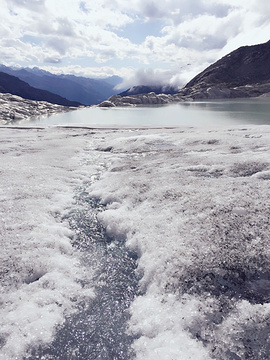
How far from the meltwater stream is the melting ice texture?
0.20 m

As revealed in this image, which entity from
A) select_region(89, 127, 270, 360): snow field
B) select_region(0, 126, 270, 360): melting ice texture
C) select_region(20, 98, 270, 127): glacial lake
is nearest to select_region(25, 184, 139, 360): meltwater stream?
select_region(0, 126, 270, 360): melting ice texture

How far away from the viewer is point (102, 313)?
5281 millimetres

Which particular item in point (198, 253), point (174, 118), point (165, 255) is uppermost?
point (174, 118)

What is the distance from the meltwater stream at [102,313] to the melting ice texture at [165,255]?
200 mm

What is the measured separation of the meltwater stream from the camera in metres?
4.49

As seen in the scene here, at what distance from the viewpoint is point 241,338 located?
14.3ft

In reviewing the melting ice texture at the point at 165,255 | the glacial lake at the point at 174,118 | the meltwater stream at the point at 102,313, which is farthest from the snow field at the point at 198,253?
the glacial lake at the point at 174,118

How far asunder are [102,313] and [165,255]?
7.35ft

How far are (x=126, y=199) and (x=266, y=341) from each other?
703 cm

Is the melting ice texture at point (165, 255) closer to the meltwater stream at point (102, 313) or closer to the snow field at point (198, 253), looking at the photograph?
the snow field at point (198, 253)

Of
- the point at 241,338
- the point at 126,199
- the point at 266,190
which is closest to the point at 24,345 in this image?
the point at 241,338

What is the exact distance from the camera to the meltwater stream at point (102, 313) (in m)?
4.49

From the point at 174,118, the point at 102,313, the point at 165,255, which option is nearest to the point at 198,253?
the point at 165,255

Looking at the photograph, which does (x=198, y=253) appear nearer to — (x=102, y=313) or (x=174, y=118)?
(x=102, y=313)
